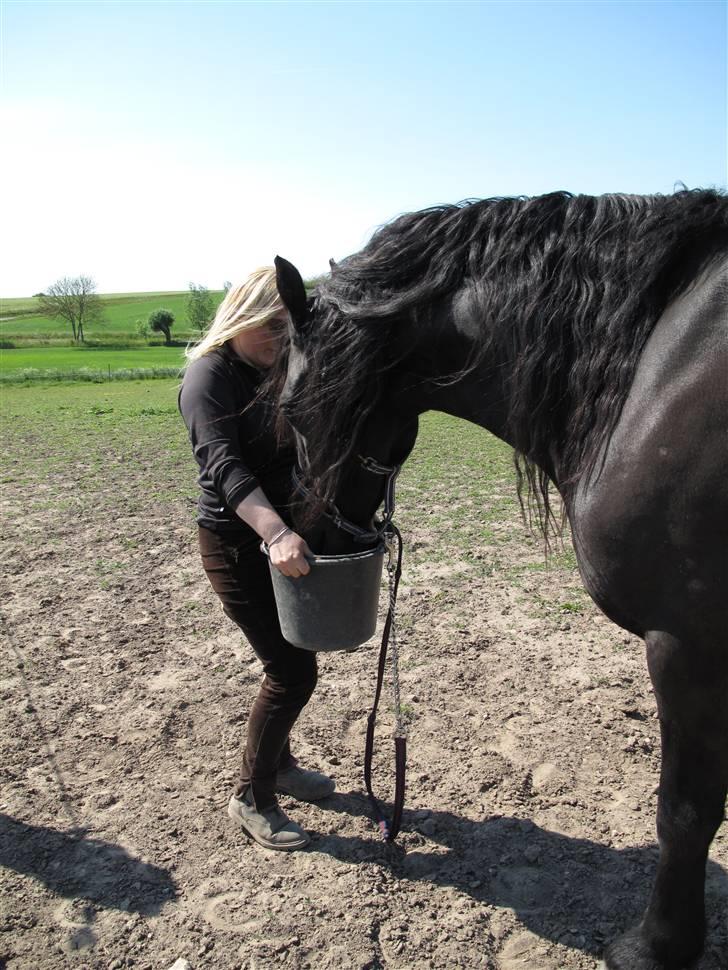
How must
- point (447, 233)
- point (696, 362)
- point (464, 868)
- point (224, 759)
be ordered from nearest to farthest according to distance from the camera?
point (696, 362)
point (447, 233)
point (464, 868)
point (224, 759)

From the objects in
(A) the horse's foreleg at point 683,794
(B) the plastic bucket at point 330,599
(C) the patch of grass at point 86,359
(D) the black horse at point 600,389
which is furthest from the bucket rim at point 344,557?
(C) the patch of grass at point 86,359

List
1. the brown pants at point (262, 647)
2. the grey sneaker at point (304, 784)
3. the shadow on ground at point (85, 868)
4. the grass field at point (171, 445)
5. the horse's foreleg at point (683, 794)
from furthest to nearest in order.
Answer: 1. the grass field at point (171, 445)
2. the grey sneaker at point (304, 784)
3. the brown pants at point (262, 647)
4. the shadow on ground at point (85, 868)
5. the horse's foreleg at point (683, 794)

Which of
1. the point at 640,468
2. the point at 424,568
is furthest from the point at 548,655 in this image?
the point at 640,468

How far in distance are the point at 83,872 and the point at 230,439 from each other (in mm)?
1615

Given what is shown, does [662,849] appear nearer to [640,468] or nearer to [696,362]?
[640,468]

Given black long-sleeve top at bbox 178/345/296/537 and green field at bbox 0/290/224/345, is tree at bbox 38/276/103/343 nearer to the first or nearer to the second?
green field at bbox 0/290/224/345

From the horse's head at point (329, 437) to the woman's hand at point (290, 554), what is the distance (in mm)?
89

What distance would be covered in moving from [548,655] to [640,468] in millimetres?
2518

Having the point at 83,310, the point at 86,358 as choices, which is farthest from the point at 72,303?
the point at 86,358

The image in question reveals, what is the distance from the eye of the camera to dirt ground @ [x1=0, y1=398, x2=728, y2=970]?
2.25m

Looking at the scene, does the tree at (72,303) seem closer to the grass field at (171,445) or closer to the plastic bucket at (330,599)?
the grass field at (171,445)

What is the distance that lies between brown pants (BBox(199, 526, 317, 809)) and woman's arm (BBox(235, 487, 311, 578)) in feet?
1.29

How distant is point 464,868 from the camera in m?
2.54

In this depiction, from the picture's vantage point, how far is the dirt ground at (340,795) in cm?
225
